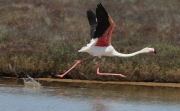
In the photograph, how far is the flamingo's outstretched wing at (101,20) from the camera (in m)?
12.4

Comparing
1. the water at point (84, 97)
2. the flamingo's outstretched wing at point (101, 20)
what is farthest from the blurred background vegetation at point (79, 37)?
the flamingo's outstretched wing at point (101, 20)

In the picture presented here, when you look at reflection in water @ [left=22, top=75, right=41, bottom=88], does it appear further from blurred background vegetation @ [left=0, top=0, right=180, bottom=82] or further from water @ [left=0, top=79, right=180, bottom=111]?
blurred background vegetation @ [left=0, top=0, right=180, bottom=82]

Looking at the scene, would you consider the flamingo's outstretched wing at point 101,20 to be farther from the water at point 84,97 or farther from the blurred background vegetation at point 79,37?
the blurred background vegetation at point 79,37

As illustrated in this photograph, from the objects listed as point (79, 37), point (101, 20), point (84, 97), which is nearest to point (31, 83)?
point (84, 97)

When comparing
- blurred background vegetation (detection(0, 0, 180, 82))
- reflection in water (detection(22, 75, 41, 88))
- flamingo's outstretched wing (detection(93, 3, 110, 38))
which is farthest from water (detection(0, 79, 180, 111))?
flamingo's outstretched wing (detection(93, 3, 110, 38))

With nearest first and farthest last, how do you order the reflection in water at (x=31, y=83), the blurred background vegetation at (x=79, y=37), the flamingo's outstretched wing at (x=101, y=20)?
1. the flamingo's outstretched wing at (x=101, y=20)
2. the reflection in water at (x=31, y=83)
3. the blurred background vegetation at (x=79, y=37)

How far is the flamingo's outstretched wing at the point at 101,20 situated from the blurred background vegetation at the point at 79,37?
13.1 feet

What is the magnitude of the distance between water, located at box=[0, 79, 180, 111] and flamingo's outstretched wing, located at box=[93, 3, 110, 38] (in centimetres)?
160

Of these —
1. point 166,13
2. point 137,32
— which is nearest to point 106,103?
point 137,32

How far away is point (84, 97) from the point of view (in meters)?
13.8

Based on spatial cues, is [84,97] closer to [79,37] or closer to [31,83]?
[31,83]

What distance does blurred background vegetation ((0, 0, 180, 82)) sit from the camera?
1712 centimetres

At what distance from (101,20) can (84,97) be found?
212cm

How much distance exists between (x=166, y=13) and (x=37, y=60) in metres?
10.5
